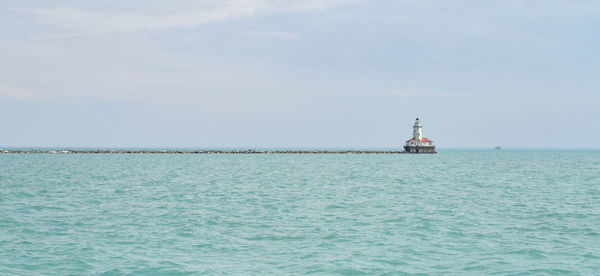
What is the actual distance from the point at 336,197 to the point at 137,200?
12818 mm

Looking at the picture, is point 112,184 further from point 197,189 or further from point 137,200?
point 137,200

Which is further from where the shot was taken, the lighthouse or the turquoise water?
the lighthouse

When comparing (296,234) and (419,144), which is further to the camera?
(419,144)

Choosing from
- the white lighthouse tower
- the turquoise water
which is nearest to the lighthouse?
the white lighthouse tower

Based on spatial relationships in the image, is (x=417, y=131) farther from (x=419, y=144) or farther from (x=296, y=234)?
(x=296, y=234)

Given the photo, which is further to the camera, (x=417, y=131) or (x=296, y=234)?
(x=417, y=131)

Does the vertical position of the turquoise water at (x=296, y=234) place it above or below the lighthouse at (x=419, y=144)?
below

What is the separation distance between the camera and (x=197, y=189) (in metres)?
42.6

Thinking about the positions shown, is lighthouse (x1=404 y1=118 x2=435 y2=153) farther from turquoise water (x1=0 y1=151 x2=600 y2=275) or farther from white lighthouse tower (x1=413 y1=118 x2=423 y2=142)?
turquoise water (x1=0 y1=151 x2=600 y2=275)

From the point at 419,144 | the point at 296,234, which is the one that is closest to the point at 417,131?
the point at 419,144

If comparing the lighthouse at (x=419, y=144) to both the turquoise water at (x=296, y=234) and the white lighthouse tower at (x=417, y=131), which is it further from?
the turquoise water at (x=296, y=234)

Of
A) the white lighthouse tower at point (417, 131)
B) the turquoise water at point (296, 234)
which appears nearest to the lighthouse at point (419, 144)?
the white lighthouse tower at point (417, 131)

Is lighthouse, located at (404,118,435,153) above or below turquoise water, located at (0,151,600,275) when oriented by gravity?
above

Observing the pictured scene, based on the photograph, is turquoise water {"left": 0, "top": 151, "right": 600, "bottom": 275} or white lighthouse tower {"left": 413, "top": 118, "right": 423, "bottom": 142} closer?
turquoise water {"left": 0, "top": 151, "right": 600, "bottom": 275}
